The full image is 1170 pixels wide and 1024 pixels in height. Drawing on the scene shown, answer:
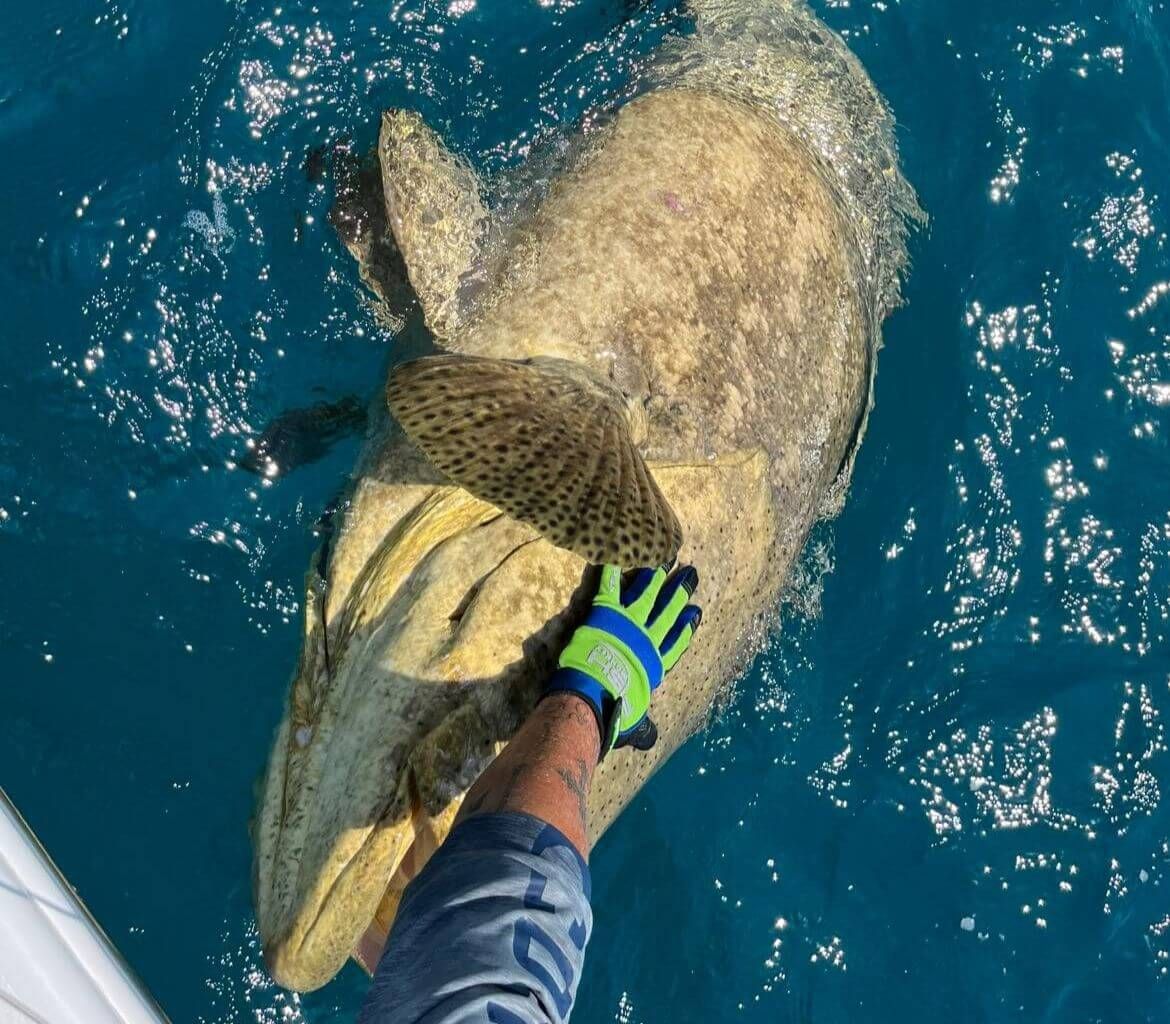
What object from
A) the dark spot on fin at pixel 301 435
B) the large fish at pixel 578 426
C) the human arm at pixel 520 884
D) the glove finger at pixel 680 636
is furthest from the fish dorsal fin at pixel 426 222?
the human arm at pixel 520 884

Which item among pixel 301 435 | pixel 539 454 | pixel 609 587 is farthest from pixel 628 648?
pixel 301 435

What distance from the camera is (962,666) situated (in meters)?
5.55

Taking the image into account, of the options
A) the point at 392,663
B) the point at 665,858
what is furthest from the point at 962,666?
the point at 392,663

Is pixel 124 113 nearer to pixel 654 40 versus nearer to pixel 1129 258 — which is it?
pixel 654 40

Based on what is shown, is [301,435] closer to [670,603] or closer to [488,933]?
[670,603]

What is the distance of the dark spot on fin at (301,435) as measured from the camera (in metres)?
4.70

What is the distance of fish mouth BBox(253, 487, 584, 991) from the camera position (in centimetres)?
294

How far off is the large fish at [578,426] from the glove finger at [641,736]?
178 millimetres

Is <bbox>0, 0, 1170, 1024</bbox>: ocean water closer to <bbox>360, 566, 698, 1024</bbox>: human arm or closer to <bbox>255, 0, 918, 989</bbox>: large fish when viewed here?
<bbox>255, 0, 918, 989</bbox>: large fish

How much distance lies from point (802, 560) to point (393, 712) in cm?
274

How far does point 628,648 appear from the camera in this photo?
328cm

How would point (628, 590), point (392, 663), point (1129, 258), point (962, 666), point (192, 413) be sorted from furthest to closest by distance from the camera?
point (1129, 258)
point (962, 666)
point (192, 413)
point (628, 590)
point (392, 663)

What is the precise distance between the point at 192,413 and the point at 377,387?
82cm

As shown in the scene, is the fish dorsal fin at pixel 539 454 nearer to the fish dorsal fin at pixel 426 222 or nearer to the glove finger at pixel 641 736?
A: the glove finger at pixel 641 736
